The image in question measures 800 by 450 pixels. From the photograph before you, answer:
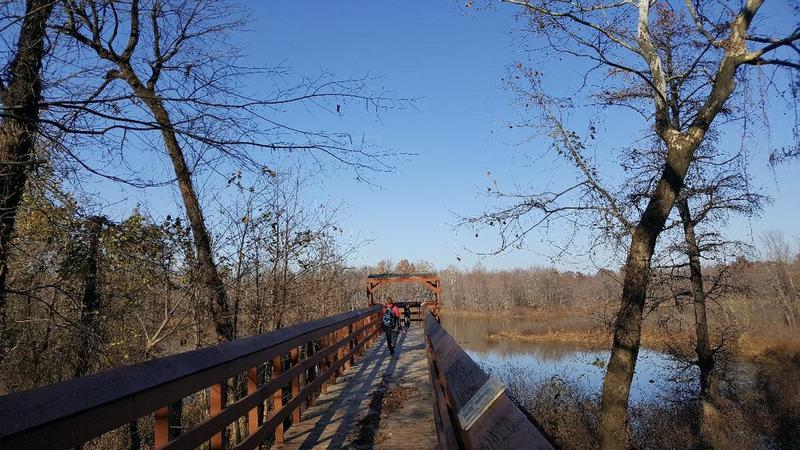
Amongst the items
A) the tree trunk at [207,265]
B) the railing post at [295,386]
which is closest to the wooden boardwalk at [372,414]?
the railing post at [295,386]

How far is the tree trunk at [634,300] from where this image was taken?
7.82 meters

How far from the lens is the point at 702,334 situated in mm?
16609

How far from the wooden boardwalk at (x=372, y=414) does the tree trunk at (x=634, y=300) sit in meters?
2.58

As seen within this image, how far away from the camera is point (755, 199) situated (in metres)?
16.3

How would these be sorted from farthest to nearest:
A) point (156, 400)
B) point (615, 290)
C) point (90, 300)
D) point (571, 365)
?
point (571, 365) < point (615, 290) < point (90, 300) < point (156, 400)

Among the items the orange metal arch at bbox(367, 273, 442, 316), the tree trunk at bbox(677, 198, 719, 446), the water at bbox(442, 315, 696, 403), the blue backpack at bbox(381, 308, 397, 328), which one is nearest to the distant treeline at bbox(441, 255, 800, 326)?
the tree trunk at bbox(677, 198, 719, 446)

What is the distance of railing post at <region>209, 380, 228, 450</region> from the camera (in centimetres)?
405

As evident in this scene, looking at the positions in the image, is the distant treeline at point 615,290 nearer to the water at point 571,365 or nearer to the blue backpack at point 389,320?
the water at point 571,365

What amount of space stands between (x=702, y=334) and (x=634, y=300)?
10.4m

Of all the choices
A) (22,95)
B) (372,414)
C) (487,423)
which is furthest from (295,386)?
(487,423)

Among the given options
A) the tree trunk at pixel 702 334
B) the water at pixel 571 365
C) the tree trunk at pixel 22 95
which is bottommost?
the water at pixel 571 365

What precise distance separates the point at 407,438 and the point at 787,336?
38245 mm

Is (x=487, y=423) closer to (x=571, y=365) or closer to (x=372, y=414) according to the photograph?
(x=372, y=414)

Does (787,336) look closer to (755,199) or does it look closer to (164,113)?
(755,199)
